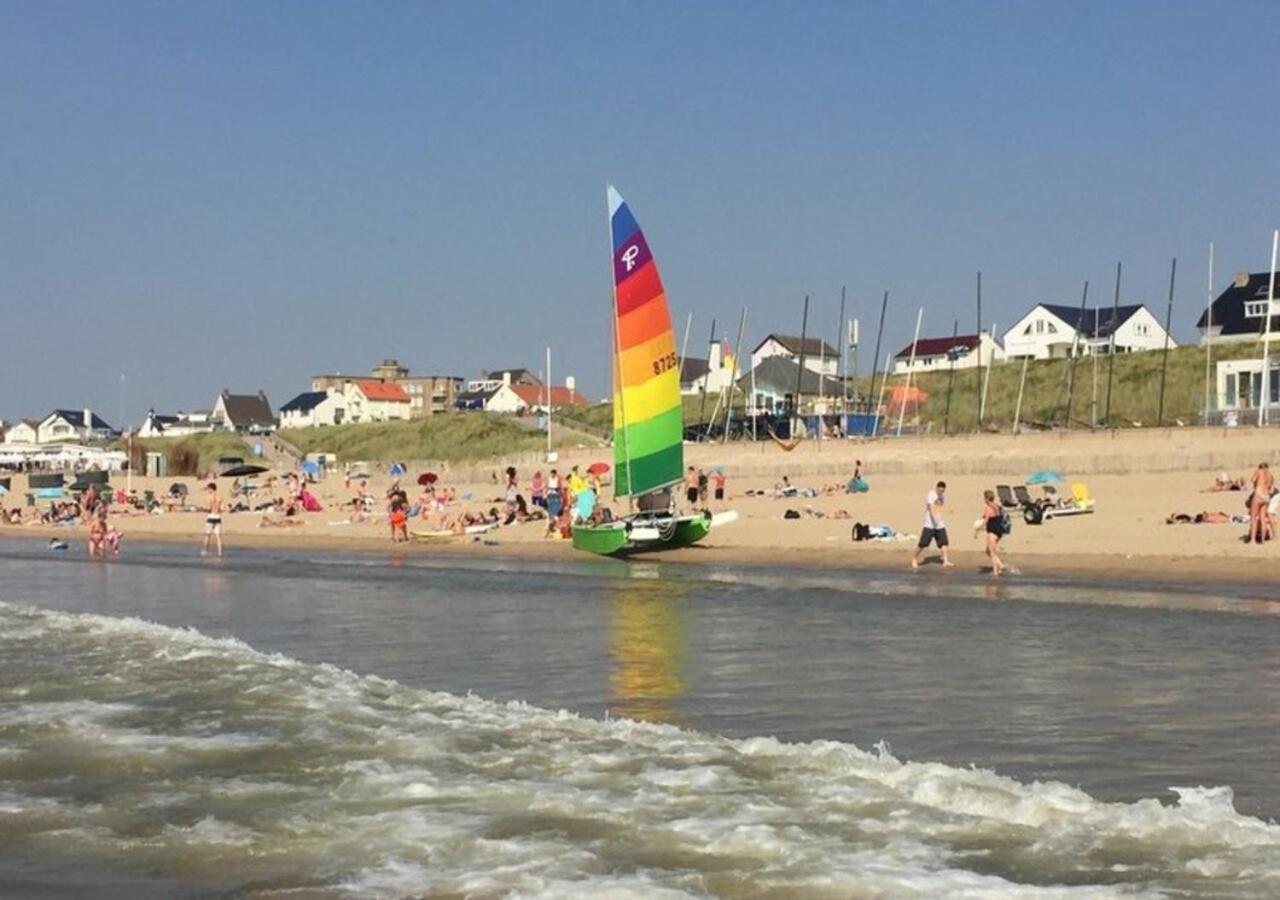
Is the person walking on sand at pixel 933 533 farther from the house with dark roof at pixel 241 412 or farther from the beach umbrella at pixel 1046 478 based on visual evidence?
the house with dark roof at pixel 241 412

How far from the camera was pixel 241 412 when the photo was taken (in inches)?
5955

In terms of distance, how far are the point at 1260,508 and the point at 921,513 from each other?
32.9ft

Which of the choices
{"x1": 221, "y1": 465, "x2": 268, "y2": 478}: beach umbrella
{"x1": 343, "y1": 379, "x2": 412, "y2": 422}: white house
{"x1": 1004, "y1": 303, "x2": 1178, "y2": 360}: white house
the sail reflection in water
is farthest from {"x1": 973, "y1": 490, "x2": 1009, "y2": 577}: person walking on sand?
{"x1": 343, "y1": 379, "x2": 412, "y2": 422}: white house

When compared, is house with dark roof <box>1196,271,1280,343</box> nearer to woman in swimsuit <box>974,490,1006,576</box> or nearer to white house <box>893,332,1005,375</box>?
white house <box>893,332,1005,375</box>

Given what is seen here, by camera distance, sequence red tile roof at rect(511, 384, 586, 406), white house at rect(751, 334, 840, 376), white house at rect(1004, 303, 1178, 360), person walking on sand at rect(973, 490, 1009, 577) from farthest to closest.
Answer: red tile roof at rect(511, 384, 586, 406) < white house at rect(751, 334, 840, 376) < white house at rect(1004, 303, 1178, 360) < person walking on sand at rect(973, 490, 1009, 577)

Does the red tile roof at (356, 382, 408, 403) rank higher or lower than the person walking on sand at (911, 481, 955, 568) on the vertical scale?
higher

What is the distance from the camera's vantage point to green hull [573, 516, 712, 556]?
28578 mm

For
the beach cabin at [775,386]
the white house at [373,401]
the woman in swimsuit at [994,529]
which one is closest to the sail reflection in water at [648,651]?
the woman in swimsuit at [994,529]

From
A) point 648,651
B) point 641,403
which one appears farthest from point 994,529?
point 648,651

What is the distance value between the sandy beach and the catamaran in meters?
0.88

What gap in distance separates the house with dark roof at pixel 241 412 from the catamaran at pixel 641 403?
12332 centimetres

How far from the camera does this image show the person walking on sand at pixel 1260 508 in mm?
23453

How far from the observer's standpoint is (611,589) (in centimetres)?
2253

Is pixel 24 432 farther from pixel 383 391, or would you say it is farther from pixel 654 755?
pixel 654 755
